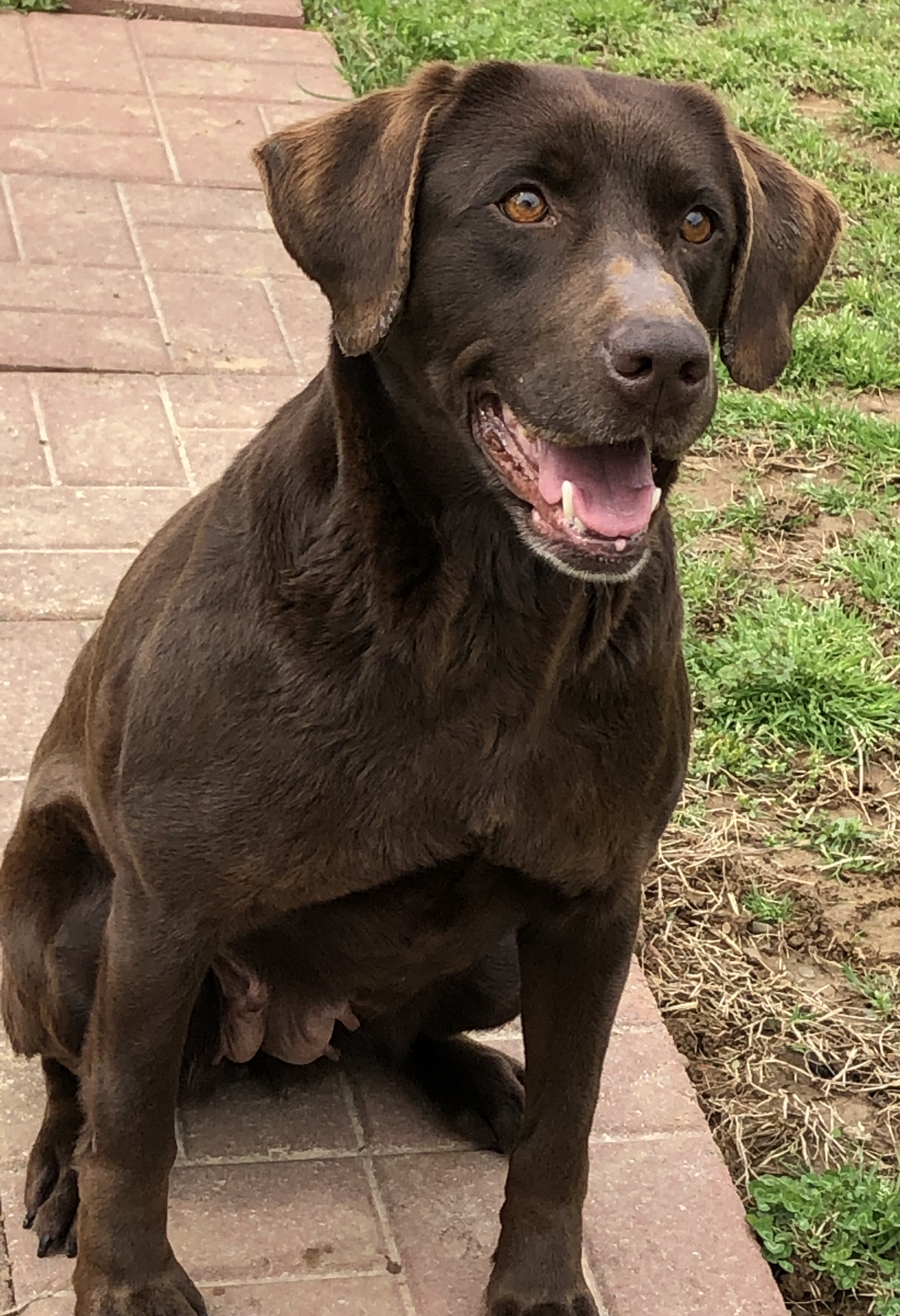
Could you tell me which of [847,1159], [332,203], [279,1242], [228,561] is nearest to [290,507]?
[228,561]

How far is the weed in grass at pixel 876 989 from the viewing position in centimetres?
321

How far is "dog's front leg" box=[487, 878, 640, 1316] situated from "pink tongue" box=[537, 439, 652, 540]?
0.51 m

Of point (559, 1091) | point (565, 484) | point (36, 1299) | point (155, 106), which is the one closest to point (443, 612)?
point (565, 484)

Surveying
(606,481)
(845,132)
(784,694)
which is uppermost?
(606,481)

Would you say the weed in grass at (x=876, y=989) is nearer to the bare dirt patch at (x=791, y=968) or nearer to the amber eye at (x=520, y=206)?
the bare dirt patch at (x=791, y=968)

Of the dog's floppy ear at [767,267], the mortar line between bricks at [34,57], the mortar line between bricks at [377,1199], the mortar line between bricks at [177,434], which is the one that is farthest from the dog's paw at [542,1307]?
the mortar line between bricks at [34,57]

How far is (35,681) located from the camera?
361cm

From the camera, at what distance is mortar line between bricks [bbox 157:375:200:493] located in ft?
14.1

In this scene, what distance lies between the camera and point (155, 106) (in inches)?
231

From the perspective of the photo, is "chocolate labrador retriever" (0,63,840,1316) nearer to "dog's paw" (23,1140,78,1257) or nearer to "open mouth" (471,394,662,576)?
"open mouth" (471,394,662,576)

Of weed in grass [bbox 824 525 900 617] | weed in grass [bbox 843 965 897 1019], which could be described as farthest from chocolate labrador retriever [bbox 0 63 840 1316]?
weed in grass [bbox 824 525 900 617]

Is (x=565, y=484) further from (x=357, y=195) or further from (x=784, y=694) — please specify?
(x=784, y=694)

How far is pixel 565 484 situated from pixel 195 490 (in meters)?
2.31

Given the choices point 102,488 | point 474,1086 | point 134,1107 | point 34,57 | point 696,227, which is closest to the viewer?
point 696,227
